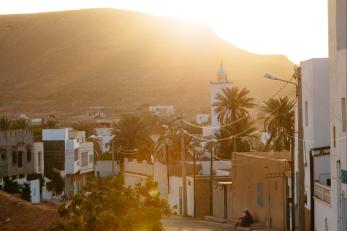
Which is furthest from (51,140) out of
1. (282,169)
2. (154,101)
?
(154,101)

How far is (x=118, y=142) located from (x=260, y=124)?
73.9 meters

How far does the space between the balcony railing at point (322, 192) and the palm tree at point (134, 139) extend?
45.4 meters

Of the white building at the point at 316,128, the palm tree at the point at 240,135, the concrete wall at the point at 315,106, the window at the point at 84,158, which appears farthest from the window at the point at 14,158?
the white building at the point at 316,128

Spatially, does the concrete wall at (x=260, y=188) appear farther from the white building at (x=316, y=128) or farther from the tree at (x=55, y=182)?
the tree at (x=55, y=182)

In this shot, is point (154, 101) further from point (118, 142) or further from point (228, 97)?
point (228, 97)

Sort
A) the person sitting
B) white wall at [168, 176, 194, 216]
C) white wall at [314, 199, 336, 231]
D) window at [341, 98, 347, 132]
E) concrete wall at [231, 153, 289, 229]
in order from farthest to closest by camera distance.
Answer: white wall at [168, 176, 194, 216]
the person sitting
concrete wall at [231, 153, 289, 229]
white wall at [314, 199, 336, 231]
window at [341, 98, 347, 132]

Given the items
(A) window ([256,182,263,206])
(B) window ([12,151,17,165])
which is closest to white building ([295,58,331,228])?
(A) window ([256,182,263,206])

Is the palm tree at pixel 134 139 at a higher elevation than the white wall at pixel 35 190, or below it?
higher

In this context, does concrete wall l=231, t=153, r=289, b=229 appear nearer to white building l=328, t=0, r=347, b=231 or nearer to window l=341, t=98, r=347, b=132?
white building l=328, t=0, r=347, b=231

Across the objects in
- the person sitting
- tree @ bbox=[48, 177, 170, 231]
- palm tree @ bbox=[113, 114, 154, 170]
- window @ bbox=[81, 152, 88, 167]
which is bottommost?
the person sitting

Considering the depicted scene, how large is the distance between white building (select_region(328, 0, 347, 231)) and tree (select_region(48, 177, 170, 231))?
21.0 ft

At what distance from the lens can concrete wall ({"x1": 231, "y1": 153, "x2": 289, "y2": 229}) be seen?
3828cm

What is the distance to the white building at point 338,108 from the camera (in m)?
27.2

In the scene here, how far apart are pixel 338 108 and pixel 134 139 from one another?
5258 centimetres
